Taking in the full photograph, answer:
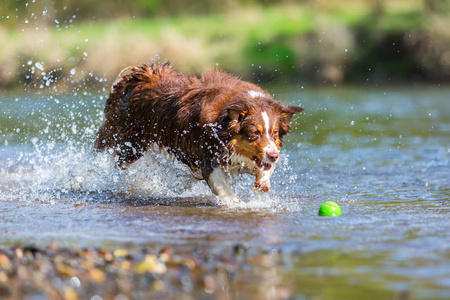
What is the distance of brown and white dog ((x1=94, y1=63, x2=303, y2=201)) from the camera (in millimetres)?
7750

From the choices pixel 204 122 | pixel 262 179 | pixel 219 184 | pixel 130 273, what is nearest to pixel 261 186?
pixel 262 179

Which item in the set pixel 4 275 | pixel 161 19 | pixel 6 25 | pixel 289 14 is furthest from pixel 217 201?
pixel 161 19

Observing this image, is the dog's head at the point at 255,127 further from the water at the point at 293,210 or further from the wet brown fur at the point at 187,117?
the water at the point at 293,210

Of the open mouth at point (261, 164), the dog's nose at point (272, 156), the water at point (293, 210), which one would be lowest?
the water at point (293, 210)

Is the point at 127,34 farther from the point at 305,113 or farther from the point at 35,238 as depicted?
the point at 35,238

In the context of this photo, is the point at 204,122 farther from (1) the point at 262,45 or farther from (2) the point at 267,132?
(1) the point at 262,45

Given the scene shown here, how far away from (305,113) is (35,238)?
1500cm

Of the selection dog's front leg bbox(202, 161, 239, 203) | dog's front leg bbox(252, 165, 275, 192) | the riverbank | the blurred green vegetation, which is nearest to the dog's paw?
dog's front leg bbox(252, 165, 275, 192)

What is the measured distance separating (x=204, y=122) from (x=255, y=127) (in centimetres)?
64

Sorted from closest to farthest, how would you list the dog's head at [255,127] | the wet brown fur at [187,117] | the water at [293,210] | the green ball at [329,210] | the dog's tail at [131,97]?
1. the water at [293,210]
2. the green ball at [329,210]
3. the dog's head at [255,127]
4. the wet brown fur at [187,117]
5. the dog's tail at [131,97]

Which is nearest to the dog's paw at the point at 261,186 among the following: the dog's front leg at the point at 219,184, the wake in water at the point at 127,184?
the wake in water at the point at 127,184

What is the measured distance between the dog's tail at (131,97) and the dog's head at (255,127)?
1430 millimetres

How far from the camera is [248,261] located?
5.50m

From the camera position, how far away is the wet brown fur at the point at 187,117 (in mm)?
7809
